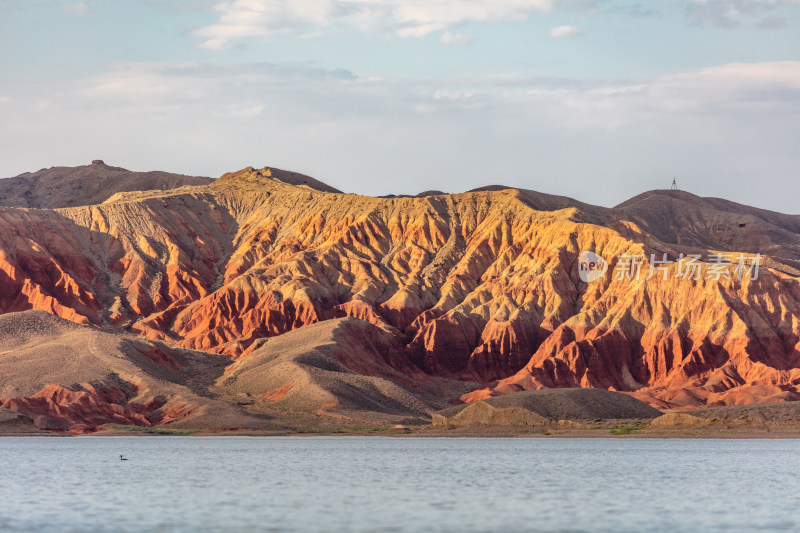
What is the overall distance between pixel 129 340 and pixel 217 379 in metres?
17.5

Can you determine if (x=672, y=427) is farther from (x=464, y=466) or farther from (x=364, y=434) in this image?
(x=464, y=466)

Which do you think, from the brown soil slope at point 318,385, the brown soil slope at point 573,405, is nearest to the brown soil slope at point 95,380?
the brown soil slope at point 318,385

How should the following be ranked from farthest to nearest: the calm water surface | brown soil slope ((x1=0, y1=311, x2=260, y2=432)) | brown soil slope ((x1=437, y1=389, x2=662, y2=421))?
brown soil slope ((x1=0, y1=311, x2=260, y2=432)) → brown soil slope ((x1=437, y1=389, x2=662, y2=421)) → the calm water surface

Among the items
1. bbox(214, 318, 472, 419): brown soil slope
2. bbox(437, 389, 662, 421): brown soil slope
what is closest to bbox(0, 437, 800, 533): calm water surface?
bbox(437, 389, 662, 421): brown soil slope

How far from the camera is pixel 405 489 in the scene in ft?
216

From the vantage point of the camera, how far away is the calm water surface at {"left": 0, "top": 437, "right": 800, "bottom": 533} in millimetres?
50094

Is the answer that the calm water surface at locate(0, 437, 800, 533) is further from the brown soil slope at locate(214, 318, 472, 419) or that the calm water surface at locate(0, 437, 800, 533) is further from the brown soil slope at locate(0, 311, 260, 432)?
the brown soil slope at locate(214, 318, 472, 419)

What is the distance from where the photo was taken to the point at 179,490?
65.6m

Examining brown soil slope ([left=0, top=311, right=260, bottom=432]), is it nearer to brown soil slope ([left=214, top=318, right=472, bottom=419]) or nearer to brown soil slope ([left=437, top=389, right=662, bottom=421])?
brown soil slope ([left=214, top=318, right=472, bottom=419])

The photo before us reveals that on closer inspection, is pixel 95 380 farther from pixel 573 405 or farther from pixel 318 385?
pixel 573 405

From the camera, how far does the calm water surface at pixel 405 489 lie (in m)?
50.1

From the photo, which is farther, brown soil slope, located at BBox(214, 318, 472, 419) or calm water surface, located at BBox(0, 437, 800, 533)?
brown soil slope, located at BBox(214, 318, 472, 419)

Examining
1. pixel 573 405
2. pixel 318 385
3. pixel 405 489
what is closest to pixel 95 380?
pixel 318 385

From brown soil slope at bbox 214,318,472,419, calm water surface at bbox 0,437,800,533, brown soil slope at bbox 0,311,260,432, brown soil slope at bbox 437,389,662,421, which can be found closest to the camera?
calm water surface at bbox 0,437,800,533
